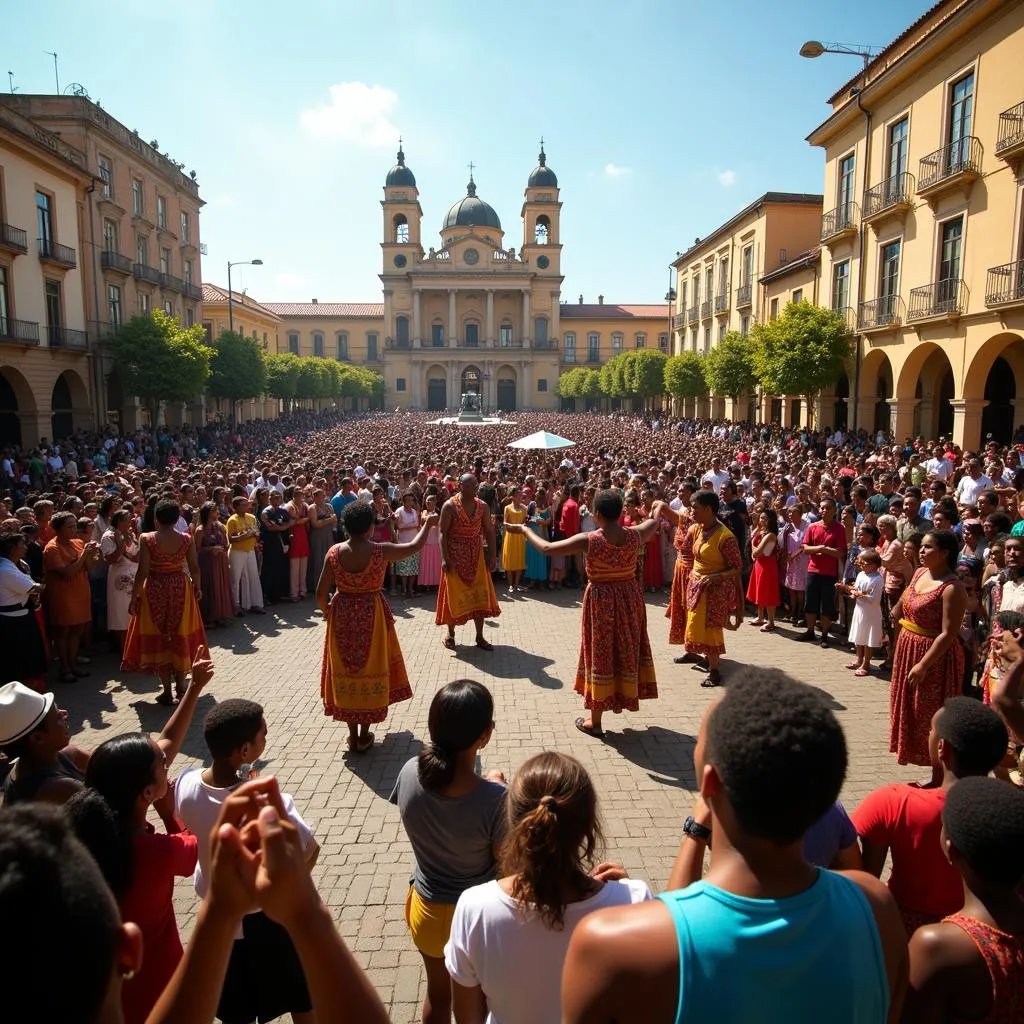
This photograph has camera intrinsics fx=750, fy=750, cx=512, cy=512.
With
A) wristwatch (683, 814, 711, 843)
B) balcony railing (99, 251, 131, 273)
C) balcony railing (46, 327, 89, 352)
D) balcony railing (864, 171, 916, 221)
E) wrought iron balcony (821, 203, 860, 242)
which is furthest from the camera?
balcony railing (99, 251, 131, 273)

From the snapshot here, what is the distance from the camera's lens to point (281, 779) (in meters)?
5.62

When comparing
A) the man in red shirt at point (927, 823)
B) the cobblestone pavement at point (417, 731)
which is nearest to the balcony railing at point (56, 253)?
A: the cobblestone pavement at point (417, 731)

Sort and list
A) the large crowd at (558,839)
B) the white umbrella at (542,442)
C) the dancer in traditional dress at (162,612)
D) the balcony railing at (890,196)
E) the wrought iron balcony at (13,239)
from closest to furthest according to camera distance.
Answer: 1. the large crowd at (558,839)
2. the dancer in traditional dress at (162,612)
3. the white umbrella at (542,442)
4. the balcony railing at (890,196)
5. the wrought iron balcony at (13,239)

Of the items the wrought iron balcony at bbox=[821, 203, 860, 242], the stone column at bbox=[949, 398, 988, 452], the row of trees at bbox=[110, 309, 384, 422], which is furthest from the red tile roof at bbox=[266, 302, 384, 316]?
the stone column at bbox=[949, 398, 988, 452]

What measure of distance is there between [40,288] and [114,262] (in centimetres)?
555

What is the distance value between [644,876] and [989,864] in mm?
2654

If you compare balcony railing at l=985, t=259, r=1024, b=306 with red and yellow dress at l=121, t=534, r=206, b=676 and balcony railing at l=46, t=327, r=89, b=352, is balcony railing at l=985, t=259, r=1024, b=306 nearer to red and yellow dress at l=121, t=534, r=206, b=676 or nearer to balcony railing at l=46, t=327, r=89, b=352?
red and yellow dress at l=121, t=534, r=206, b=676

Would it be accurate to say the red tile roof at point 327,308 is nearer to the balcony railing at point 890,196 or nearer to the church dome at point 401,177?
the church dome at point 401,177

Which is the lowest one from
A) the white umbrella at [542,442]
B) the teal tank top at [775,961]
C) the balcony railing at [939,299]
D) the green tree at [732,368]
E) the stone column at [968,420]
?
the teal tank top at [775,961]

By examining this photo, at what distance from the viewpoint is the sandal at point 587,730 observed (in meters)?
6.37

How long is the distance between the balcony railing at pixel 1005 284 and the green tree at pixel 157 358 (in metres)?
26.5

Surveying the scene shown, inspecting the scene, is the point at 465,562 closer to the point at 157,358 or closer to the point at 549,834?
the point at 549,834

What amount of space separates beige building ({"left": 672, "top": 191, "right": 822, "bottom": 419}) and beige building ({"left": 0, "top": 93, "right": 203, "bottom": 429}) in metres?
27.0

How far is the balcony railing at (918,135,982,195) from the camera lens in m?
17.9
